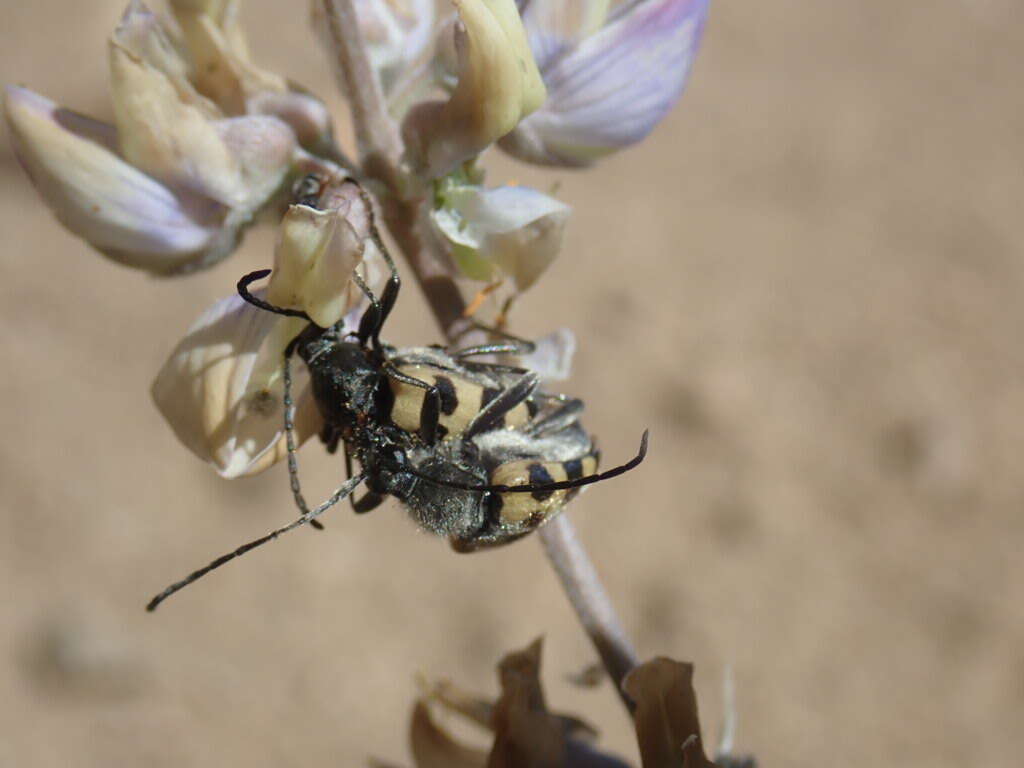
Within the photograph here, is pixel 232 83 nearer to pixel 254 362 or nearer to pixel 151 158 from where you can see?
pixel 151 158

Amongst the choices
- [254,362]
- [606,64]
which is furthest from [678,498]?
[254,362]

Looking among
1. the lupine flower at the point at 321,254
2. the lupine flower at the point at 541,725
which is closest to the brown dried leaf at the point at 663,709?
the lupine flower at the point at 541,725

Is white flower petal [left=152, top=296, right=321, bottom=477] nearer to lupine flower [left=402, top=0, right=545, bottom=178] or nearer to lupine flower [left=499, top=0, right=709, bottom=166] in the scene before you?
lupine flower [left=402, top=0, right=545, bottom=178]

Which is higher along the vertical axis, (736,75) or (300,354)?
(300,354)

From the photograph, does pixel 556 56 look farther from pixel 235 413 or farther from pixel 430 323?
pixel 430 323

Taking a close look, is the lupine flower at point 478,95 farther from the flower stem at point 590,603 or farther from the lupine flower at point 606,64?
the flower stem at point 590,603

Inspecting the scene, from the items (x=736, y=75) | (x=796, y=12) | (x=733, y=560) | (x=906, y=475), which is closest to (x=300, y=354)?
(x=733, y=560)

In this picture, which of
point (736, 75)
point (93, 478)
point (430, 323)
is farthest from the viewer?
point (736, 75)
